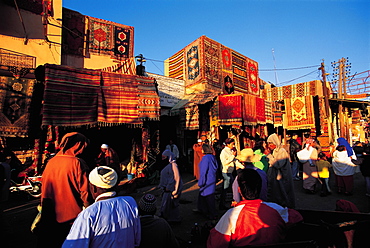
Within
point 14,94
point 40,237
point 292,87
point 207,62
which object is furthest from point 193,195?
point 292,87

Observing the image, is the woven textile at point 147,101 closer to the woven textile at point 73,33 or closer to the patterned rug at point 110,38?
the patterned rug at point 110,38

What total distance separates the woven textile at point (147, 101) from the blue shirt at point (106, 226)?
695 centimetres

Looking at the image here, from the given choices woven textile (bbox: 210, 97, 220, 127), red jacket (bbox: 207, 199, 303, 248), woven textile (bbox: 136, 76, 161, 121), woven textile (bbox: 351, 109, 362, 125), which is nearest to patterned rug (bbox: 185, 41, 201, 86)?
woven textile (bbox: 210, 97, 220, 127)

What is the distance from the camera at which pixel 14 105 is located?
6832 millimetres

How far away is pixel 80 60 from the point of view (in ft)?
37.8

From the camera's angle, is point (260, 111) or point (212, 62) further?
point (212, 62)

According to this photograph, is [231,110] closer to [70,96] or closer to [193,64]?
[193,64]

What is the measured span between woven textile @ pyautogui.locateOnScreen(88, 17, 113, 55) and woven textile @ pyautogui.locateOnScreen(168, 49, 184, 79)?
4975 millimetres

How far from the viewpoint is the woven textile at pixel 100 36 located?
11.9m

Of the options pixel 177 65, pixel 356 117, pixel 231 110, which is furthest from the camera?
pixel 356 117

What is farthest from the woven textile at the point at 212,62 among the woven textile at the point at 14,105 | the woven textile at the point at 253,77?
the woven textile at the point at 14,105

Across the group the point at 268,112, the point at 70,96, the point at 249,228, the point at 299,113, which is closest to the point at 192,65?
the point at 268,112

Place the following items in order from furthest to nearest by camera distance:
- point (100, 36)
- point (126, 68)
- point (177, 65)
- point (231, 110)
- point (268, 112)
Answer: point (177, 65) → point (268, 112) → point (100, 36) → point (231, 110) → point (126, 68)

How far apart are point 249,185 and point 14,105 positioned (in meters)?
8.16
